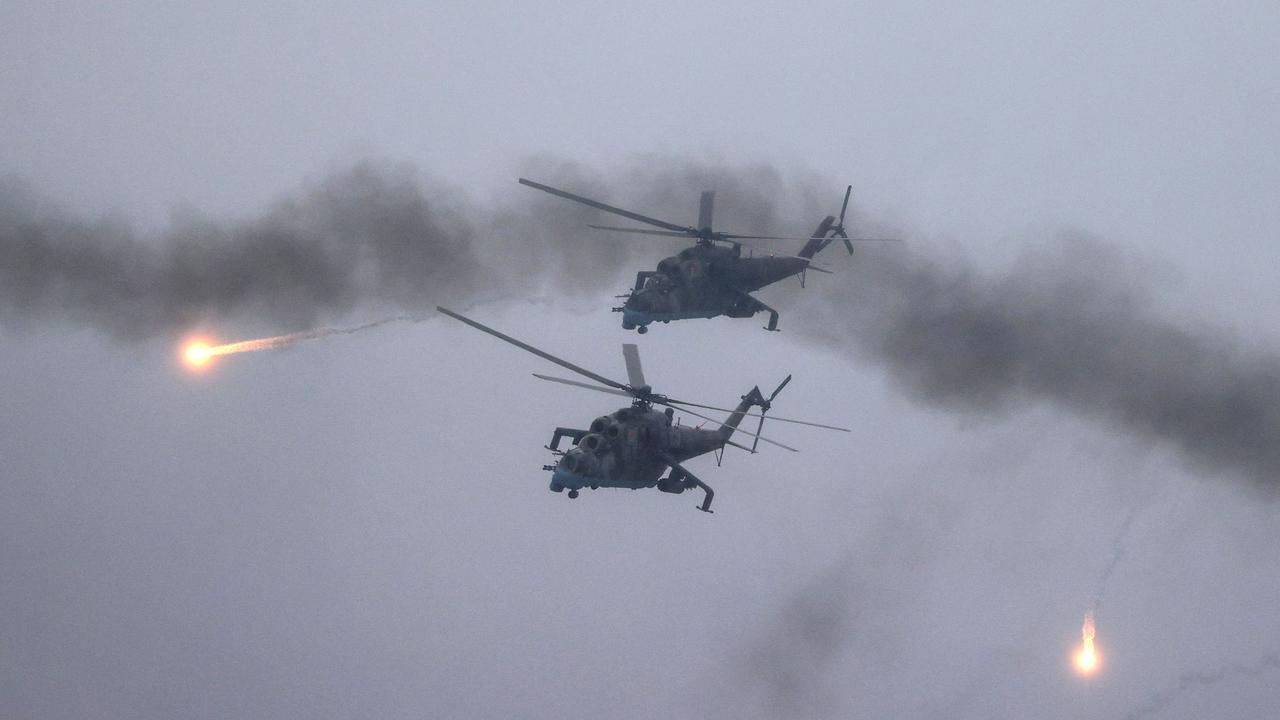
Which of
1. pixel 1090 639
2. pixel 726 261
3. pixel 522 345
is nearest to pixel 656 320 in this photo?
pixel 726 261

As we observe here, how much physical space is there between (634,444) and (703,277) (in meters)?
8.07

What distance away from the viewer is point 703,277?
198 ft

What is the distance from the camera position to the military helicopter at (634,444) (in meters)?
53.1

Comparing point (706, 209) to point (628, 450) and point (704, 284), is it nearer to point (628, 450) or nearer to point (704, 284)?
point (704, 284)

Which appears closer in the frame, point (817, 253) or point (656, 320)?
point (656, 320)

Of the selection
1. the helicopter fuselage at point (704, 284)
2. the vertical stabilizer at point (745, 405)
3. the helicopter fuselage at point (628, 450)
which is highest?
the helicopter fuselage at point (704, 284)

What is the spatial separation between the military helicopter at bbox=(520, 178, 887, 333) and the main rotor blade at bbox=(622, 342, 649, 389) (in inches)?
47.1

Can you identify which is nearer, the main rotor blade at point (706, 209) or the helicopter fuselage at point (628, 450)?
the helicopter fuselage at point (628, 450)

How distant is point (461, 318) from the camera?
5050 cm

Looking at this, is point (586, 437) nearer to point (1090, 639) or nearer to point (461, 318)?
point (461, 318)

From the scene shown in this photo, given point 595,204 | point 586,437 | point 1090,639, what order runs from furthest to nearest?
point 1090,639
point 595,204
point 586,437

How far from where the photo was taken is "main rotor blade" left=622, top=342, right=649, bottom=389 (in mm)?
57219

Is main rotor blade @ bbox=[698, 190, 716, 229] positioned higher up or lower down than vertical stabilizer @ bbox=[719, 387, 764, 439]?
higher up

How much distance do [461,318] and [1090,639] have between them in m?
34.6
